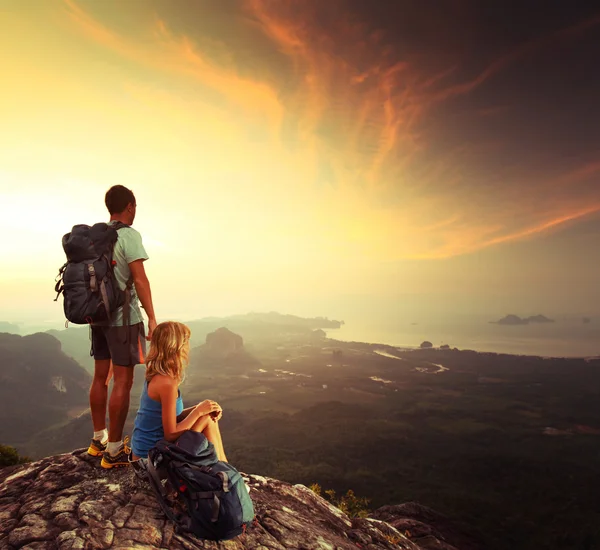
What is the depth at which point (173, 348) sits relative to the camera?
4129mm

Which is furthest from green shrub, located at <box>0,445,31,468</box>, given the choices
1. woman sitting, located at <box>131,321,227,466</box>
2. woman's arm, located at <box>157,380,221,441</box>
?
woman's arm, located at <box>157,380,221,441</box>

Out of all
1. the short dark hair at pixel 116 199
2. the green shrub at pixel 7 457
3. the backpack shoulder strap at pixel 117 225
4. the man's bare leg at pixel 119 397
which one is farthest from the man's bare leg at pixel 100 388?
the green shrub at pixel 7 457

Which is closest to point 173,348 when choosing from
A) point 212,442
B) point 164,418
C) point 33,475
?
point 164,418

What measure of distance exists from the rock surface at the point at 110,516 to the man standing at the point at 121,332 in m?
0.60

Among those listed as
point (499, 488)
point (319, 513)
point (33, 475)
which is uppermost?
point (33, 475)

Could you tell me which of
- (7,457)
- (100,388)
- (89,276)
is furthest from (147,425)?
(7,457)

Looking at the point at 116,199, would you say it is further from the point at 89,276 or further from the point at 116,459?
the point at 116,459

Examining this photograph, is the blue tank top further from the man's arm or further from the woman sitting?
the man's arm

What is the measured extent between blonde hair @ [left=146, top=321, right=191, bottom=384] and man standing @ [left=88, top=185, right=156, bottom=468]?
51 centimetres

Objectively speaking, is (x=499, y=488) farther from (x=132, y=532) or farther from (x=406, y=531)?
(x=132, y=532)

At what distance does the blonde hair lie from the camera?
4109 mm

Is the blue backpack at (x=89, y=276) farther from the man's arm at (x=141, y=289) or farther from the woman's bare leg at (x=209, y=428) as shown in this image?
the woman's bare leg at (x=209, y=428)

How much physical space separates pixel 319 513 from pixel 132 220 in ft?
22.6

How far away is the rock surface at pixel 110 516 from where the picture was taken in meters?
3.76
